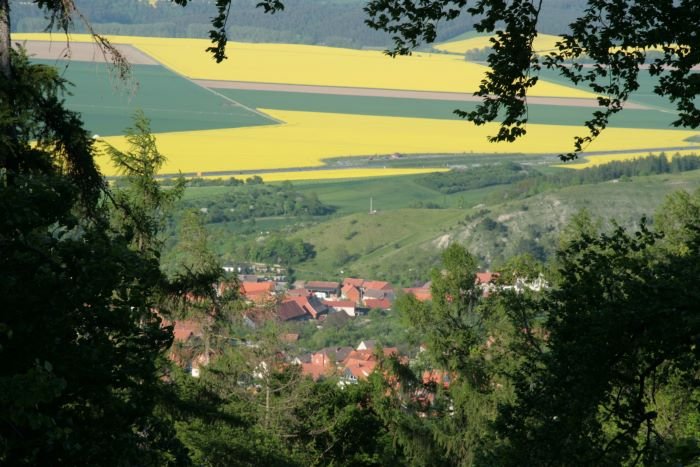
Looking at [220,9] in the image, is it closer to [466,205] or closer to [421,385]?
[421,385]

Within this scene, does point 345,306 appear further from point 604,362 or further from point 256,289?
point 604,362

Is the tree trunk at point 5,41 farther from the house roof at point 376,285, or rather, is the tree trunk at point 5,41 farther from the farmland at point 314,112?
the farmland at point 314,112

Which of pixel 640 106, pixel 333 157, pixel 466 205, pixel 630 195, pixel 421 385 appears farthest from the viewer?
pixel 640 106

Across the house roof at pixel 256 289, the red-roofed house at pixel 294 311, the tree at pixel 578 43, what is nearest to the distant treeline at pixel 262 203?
the red-roofed house at pixel 294 311

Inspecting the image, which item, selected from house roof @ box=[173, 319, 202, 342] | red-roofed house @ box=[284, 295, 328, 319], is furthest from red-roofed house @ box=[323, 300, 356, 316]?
house roof @ box=[173, 319, 202, 342]

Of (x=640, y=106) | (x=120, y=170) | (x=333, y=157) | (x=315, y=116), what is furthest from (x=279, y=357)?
(x=640, y=106)

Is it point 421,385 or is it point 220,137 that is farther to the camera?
point 220,137
